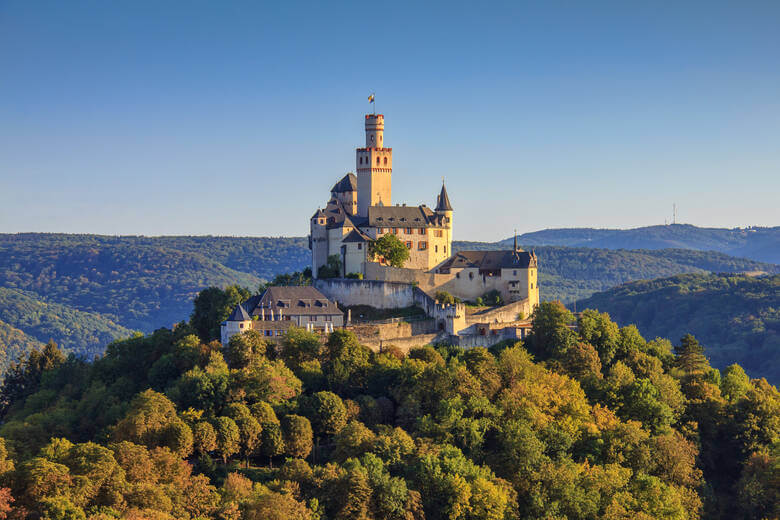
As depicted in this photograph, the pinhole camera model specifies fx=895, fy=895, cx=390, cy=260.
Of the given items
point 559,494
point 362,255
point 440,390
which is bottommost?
point 559,494

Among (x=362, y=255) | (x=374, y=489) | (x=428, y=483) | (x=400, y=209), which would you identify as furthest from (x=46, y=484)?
(x=400, y=209)

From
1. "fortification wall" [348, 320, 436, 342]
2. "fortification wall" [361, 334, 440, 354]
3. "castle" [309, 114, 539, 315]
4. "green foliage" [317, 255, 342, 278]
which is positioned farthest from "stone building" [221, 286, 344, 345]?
"green foliage" [317, 255, 342, 278]

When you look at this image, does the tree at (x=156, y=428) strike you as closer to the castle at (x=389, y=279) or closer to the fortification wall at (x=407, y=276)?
the castle at (x=389, y=279)

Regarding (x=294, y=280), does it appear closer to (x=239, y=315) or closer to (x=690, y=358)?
(x=239, y=315)

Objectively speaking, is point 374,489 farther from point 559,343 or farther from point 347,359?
point 559,343

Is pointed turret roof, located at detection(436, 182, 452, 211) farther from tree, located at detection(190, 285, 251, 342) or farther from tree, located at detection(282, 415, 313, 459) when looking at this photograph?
tree, located at detection(282, 415, 313, 459)

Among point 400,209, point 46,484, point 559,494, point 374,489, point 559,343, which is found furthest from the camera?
point 400,209
